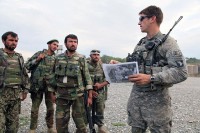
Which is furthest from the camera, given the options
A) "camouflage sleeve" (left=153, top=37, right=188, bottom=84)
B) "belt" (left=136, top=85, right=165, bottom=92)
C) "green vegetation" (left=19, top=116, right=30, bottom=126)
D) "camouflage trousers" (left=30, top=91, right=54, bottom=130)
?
"green vegetation" (left=19, top=116, right=30, bottom=126)

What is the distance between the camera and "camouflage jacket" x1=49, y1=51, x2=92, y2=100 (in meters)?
6.02

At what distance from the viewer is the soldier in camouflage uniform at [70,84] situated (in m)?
6.03

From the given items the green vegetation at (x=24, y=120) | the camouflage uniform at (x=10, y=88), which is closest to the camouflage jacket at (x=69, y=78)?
the camouflage uniform at (x=10, y=88)

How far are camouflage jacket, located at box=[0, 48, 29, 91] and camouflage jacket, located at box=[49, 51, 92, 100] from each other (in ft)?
2.02

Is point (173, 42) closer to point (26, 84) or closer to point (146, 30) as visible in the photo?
point (146, 30)

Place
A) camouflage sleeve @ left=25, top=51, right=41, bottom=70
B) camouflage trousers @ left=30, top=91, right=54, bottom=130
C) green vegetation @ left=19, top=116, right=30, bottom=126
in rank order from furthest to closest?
green vegetation @ left=19, top=116, right=30, bottom=126 < camouflage sleeve @ left=25, top=51, right=41, bottom=70 < camouflage trousers @ left=30, top=91, right=54, bottom=130

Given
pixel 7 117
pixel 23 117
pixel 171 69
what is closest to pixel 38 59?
pixel 7 117

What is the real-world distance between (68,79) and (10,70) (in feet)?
3.86

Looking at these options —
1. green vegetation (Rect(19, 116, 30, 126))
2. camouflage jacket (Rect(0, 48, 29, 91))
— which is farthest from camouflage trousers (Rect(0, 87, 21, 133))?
green vegetation (Rect(19, 116, 30, 126))

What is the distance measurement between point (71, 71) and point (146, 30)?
2.59m

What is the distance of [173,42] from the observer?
3561 mm

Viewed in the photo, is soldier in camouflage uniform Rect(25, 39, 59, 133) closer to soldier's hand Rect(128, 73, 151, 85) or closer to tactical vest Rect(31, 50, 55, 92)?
tactical vest Rect(31, 50, 55, 92)

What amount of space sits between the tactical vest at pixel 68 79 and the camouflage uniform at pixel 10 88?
0.78 meters

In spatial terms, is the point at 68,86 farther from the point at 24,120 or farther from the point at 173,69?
the point at 24,120
